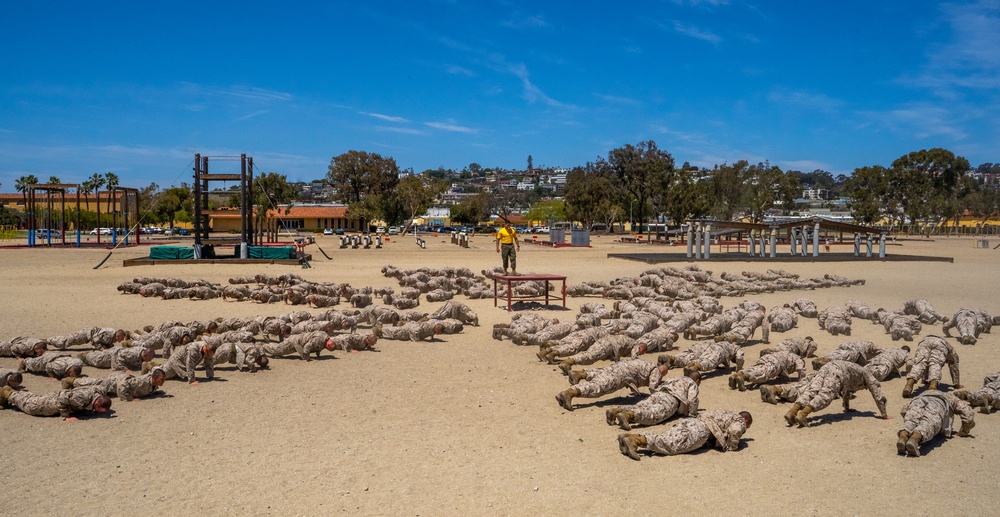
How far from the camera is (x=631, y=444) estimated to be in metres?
6.02

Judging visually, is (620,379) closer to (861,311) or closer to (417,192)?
(861,311)

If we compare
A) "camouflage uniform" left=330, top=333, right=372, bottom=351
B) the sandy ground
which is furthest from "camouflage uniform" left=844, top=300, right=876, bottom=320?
"camouflage uniform" left=330, top=333, right=372, bottom=351

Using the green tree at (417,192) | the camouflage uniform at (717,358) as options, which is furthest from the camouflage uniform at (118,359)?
the green tree at (417,192)

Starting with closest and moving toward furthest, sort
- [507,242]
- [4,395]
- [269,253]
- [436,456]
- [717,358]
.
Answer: [436,456] < [4,395] < [717,358] < [507,242] < [269,253]

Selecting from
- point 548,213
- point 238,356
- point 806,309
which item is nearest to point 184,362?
point 238,356

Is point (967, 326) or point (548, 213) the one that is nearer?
point (967, 326)

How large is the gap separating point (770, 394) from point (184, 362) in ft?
20.8

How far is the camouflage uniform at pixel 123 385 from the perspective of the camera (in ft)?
25.0

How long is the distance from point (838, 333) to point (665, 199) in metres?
68.4

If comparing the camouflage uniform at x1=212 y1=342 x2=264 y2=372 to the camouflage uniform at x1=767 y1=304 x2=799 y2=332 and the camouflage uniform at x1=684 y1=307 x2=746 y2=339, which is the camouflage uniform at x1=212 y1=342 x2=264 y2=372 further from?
the camouflage uniform at x1=767 y1=304 x2=799 y2=332

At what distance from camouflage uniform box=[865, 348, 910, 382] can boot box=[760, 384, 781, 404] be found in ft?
5.02

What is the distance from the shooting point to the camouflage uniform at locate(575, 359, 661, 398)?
24.7ft

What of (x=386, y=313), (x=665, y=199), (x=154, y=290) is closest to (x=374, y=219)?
(x=665, y=199)

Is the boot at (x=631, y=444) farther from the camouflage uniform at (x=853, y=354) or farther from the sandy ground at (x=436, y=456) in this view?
the camouflage uniform at (x=853, y=354)
